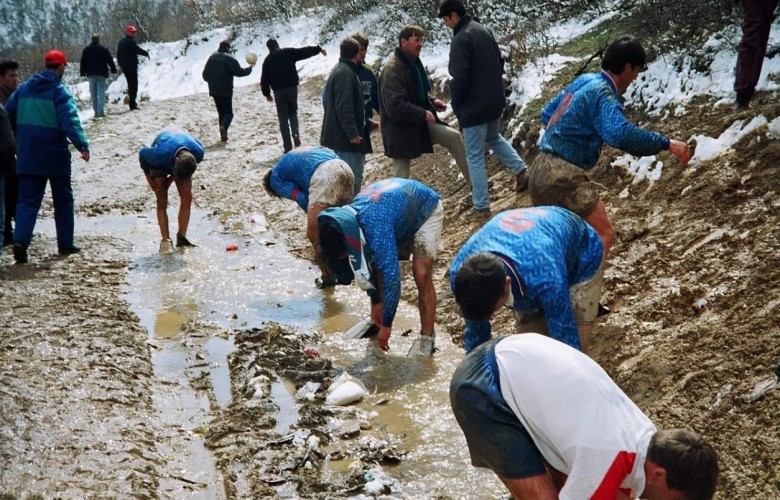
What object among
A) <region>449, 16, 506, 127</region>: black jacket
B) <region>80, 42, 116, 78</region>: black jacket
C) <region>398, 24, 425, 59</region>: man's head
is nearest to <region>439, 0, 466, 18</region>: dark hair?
<region>449, 16, 506, 127</region>: black jacket

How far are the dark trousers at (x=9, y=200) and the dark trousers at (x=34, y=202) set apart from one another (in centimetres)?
71

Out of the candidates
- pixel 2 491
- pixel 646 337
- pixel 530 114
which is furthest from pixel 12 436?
pixel 530 114

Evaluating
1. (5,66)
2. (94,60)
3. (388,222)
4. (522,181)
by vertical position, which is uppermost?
(5,66)

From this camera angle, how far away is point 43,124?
8.20 m

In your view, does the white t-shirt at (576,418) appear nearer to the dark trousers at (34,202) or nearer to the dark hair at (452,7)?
the dark hair at (452,7)

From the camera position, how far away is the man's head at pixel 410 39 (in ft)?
25.5

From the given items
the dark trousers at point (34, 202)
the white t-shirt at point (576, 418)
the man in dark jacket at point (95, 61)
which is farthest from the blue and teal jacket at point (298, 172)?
the man in dark jacket at point (95, 61)

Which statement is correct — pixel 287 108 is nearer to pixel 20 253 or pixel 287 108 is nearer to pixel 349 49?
pixel 349 49

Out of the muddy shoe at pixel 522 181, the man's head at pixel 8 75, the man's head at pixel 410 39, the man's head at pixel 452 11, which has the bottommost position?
the muddy shoe at pixel 522 181

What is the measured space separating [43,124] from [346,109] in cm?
304

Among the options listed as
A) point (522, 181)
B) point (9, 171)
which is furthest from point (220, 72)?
point (522, 181)

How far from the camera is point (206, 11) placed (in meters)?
32.4

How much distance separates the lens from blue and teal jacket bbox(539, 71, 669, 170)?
4.46 meters

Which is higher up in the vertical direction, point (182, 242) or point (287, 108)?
point (287, 108)
